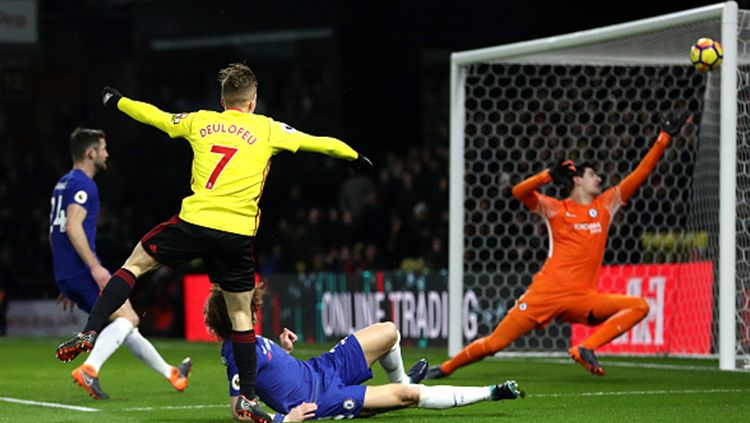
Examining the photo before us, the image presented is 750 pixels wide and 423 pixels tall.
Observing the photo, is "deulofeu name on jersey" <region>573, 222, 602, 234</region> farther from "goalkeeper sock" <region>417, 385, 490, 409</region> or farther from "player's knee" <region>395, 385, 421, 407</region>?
"player's knee" <region>395, 385, 421, 407</region>

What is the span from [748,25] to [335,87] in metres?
11.9

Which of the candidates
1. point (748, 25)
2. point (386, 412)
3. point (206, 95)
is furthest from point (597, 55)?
point (206, 95)

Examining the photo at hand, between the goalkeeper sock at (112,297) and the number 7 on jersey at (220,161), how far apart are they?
582mm

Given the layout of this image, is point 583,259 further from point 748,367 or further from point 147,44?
point 147,44

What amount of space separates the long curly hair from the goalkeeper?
3024mm

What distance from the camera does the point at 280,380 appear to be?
21.0 ft

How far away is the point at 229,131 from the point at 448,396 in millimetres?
1586

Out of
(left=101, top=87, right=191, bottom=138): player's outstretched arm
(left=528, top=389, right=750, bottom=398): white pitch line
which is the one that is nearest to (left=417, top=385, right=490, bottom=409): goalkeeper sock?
(left=101, top=87, right=191, bottom=138): player's outstretched arm

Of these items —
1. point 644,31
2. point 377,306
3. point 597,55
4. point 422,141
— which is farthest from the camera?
point 422,141

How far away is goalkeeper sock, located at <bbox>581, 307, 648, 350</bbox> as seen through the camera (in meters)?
9.57

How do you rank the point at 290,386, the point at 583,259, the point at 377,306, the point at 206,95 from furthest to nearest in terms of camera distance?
the point at 206,95 → the point at 377,306 → the point at 583,259 → the point at 290,386

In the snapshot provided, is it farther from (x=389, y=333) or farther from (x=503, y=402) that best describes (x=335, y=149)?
(x=503, y=402)

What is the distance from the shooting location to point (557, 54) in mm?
11945

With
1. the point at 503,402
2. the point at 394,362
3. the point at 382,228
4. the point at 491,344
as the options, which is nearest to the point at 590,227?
the point at 491,344
